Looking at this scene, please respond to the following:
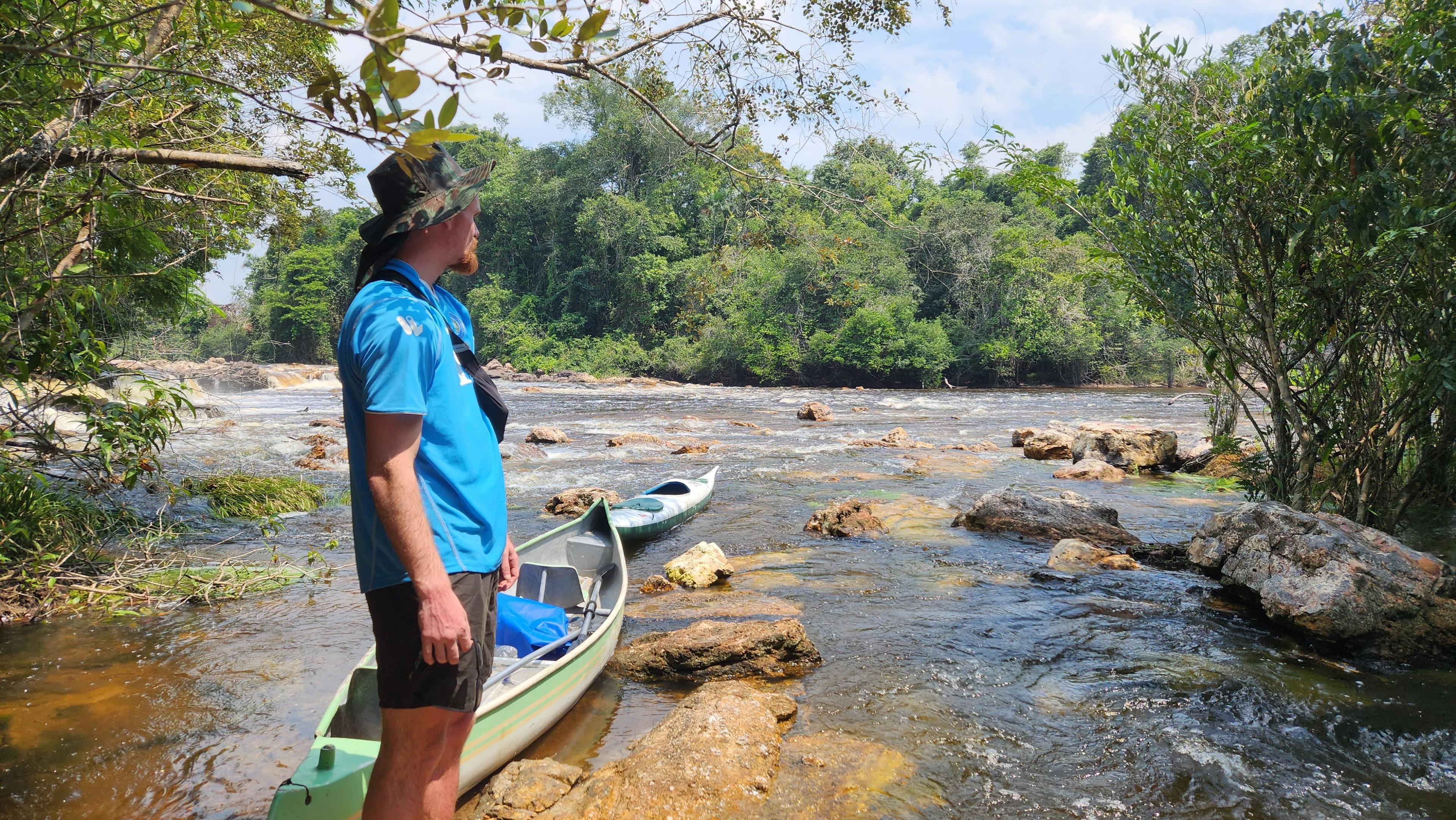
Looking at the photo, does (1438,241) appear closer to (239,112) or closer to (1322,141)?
(1322,141)

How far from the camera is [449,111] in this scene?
1.71 metres

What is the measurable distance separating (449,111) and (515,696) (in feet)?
7.61

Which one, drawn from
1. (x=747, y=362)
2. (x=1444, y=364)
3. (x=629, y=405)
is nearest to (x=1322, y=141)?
(x=1444, y=364)

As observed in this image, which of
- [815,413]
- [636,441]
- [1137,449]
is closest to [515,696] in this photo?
[1137,449]

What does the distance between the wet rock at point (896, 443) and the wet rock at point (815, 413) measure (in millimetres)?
3803

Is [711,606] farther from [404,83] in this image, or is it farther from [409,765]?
[404,83]

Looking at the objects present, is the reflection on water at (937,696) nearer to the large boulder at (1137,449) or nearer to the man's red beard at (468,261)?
the man's red beard at (468,261)

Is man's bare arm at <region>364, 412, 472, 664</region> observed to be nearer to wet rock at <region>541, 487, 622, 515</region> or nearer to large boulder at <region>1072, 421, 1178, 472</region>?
wet rock at <region>541, 487, 622, 515</region>

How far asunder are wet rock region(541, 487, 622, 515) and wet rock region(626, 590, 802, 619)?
108 inches

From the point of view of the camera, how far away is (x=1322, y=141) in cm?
450

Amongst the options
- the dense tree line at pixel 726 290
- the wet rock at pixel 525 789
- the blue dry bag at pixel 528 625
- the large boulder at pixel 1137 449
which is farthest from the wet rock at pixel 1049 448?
the wet rock at pixel 525 789

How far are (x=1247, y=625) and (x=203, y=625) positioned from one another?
21.9 feet

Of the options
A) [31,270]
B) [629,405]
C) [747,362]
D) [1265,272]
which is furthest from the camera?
[747,362]

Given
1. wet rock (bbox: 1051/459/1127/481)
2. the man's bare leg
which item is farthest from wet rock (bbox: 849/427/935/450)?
the man's bare leg
